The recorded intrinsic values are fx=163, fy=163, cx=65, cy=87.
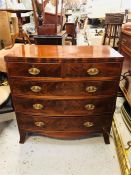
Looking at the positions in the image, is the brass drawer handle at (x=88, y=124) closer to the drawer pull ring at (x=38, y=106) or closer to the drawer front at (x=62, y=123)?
the drawer front at (x=62, y=123)

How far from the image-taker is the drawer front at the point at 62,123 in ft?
4.44

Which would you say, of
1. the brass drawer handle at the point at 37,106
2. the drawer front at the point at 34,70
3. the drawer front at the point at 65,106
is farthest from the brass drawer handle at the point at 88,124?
the drawer front at the point at 34,70

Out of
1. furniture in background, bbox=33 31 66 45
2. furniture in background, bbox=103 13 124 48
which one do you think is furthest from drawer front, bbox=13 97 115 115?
furniture in background, bbox=103 13 124 48

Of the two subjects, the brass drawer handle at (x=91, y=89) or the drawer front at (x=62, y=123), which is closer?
the brass drawer handle at (x=91, y=89)

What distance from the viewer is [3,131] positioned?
1.66 metres

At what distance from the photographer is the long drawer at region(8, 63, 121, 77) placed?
3.70 ft

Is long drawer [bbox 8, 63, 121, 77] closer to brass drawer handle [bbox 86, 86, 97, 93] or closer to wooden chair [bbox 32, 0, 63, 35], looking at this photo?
brass drawer handle [bbox 86, 86, 97, 93]

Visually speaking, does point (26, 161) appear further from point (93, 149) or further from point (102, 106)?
point (102, 106)

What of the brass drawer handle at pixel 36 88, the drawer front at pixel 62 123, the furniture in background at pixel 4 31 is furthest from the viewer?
the furniture in background at pixel 4 31

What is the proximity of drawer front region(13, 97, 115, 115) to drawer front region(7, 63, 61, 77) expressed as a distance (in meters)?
0.22

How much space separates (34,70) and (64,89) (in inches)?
10.2

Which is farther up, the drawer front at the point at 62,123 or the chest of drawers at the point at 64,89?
the chest of drawers at the point at 64,89

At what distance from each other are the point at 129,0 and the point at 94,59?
592 centimetres

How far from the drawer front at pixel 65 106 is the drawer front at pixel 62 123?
57 mm
